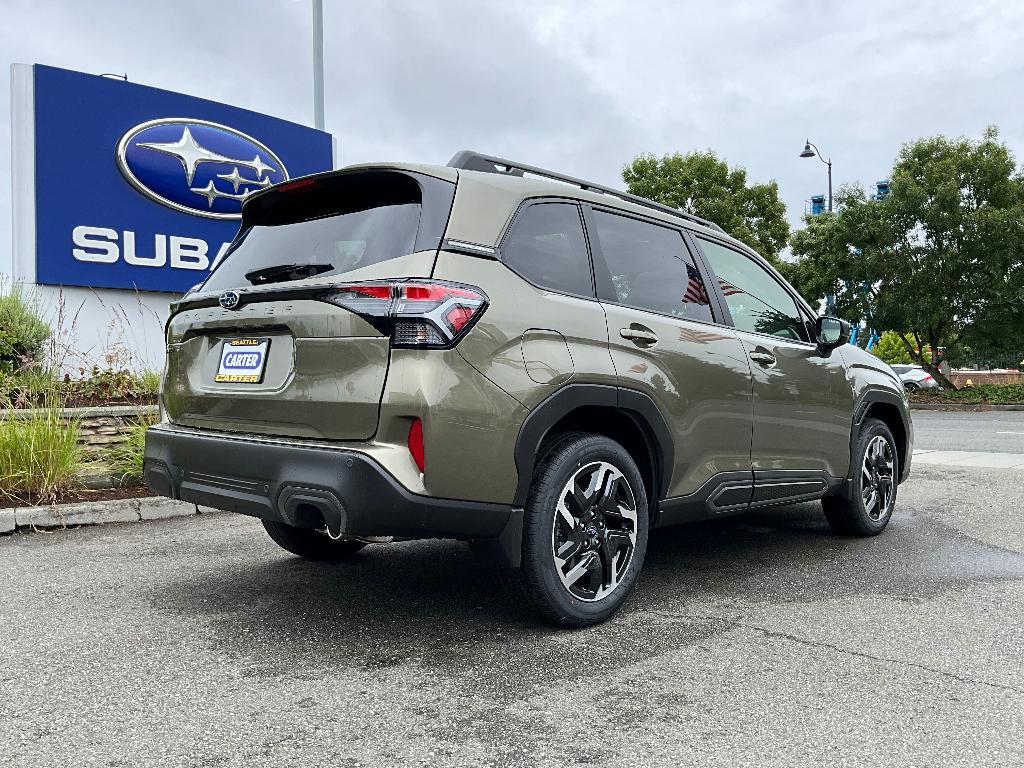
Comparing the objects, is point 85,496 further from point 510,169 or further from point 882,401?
point 882,401

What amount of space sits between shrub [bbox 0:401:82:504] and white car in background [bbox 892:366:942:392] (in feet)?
89.6

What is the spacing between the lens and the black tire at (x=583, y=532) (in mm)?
3316

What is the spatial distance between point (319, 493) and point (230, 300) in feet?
3.18

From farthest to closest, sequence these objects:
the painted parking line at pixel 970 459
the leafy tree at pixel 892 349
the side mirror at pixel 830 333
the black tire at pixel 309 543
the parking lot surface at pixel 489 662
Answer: the leafy tree at pixel 892 349 → the painted parking line at pixel 970 459 → the side mirror at pixel 830 333 → the black tire at pixel 309 543 → the parking lot surface at pixel 489 662

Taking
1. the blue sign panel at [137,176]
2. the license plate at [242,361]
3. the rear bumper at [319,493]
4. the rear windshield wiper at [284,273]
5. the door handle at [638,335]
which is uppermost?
the blue sign panel at [137,176]

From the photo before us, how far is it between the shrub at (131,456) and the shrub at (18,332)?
198 centimetres

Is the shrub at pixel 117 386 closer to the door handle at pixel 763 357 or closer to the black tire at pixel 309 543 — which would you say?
the black tire at pixel 309 543

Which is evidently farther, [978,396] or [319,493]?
[978,396]

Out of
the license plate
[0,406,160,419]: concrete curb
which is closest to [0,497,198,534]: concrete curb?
[0,406,160,419]: concrete curb

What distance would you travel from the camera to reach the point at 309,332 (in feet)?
10.4

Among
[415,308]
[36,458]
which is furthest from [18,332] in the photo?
[415,308]

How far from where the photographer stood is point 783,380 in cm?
468

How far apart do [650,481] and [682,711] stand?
4.30 ft

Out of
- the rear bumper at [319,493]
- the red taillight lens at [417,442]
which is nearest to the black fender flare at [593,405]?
the rear bumper at [319,493]
